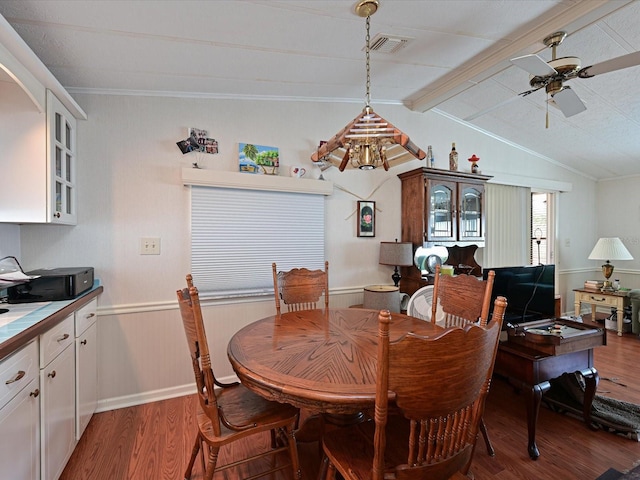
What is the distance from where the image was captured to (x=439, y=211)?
3418 mm

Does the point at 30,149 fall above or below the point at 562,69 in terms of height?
below

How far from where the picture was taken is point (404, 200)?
3537 mm

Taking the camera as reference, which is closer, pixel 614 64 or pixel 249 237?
pixel 614 64

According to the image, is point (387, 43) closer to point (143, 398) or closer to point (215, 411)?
point (215, 411)

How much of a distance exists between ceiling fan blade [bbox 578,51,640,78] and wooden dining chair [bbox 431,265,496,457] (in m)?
1.42

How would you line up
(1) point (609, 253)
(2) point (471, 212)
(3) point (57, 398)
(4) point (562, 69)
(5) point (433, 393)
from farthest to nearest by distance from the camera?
(1) point (609, 253) < (2) point (471, 212) < (4) point (562, 69) < (3) point (57, 398) < (5) point (433, 393)

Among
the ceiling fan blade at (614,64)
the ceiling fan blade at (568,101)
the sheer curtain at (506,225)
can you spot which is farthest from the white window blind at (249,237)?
the sheer curtain at (506,225)

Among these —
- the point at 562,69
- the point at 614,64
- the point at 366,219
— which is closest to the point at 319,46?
the point at 562,69

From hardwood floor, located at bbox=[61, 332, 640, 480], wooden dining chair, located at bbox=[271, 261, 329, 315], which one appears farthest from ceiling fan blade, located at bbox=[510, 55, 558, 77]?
hardwood floor, located at bbox=[61, 332, 640, 480]

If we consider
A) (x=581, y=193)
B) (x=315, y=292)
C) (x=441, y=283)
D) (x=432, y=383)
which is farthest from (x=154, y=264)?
(x=581, y=193)

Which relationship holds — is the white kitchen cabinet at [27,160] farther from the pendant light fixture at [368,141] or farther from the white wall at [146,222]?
the pendant light fixture at [368,141]

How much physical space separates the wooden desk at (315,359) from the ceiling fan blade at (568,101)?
1.83 meters

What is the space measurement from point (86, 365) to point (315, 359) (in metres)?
1.66

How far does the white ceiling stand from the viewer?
173 centimetres
